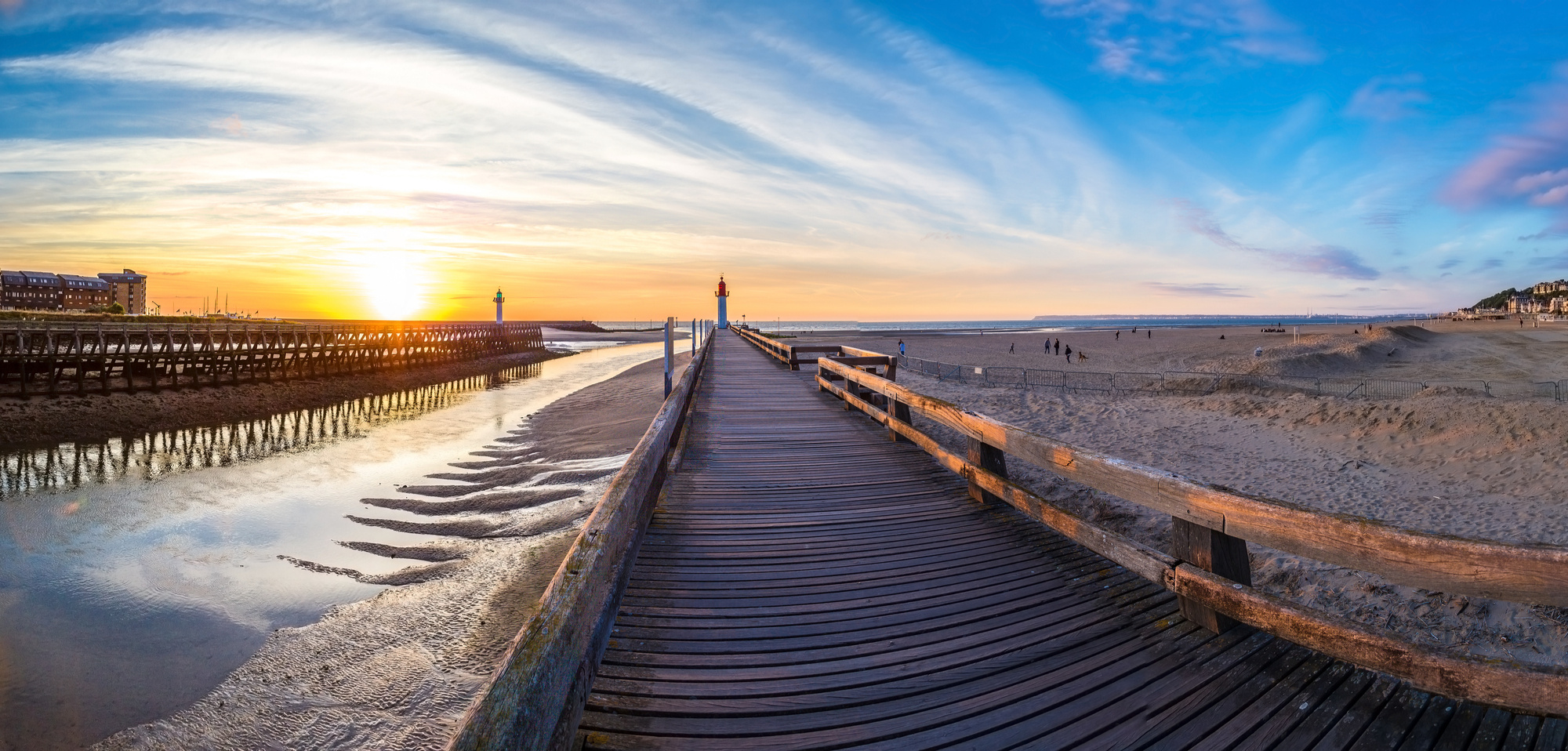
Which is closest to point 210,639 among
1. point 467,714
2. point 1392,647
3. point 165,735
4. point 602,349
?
point 165,735

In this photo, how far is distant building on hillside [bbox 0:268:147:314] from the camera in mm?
92688

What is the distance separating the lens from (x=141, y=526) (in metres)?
8.53

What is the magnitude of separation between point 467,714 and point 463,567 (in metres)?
6.07

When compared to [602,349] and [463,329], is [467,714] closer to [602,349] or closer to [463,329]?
[463,329]

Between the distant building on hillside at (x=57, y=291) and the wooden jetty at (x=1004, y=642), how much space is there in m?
132

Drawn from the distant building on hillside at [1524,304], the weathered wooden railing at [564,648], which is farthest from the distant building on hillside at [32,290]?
the distant building on hillside at [1524,304]

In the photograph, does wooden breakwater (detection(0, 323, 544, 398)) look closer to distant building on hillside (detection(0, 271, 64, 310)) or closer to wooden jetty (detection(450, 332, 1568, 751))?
wooden jetty (detection(450, 332, 1568, 751))

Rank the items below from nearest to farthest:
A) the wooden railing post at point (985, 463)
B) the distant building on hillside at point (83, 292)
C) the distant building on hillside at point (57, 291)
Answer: the wooden railing post at point (985, 463), the distant building on hillside at point (57, 291), the distant building on hillside at point (83, 292)

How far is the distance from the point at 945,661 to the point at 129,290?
17321 cm

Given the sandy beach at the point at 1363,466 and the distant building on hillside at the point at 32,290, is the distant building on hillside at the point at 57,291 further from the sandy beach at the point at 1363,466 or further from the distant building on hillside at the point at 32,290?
the sandy beach at the point at 1363,466

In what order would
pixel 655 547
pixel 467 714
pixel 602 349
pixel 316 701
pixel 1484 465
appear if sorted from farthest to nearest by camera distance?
pixel 602 349 < pixel 1484 465 < pixel 316 701 < pixel 655 547 < pixel 467 714

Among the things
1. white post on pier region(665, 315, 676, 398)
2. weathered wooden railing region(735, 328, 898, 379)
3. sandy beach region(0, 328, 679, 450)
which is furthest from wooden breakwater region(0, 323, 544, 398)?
weathered wooden railing region(735, 328, 898, 379)

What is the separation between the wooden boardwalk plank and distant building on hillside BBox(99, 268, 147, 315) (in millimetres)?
150896

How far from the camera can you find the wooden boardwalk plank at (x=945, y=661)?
2.28m
